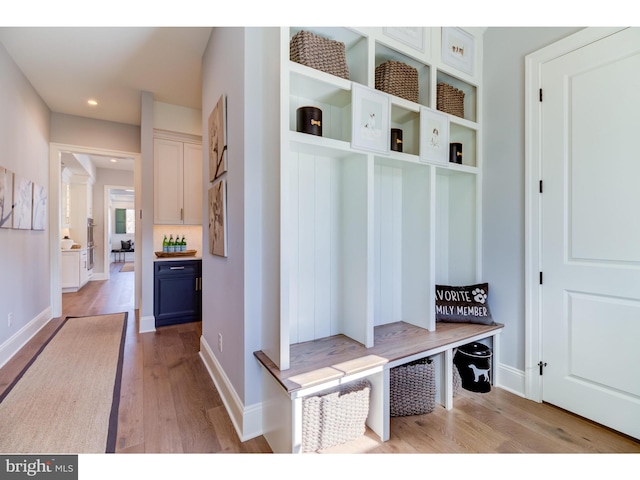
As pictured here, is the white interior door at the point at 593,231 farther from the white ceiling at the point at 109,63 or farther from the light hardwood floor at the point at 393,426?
the white ceiling at the point at 109,63

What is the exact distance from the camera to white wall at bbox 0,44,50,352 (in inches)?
102

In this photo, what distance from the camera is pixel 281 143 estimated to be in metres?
1.44

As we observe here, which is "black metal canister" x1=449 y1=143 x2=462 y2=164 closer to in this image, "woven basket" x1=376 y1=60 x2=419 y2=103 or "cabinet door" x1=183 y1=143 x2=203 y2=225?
"woven basket" x1=376 y1=60 x2=419 y2=103

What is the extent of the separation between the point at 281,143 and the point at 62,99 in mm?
3814

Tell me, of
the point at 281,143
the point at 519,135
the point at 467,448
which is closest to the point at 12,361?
the point at 281,143

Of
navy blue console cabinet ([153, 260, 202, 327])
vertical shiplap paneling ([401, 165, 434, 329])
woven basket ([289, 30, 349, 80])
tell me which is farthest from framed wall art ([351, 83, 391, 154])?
navy blue console cabinet ([153, 260, 202, 327])

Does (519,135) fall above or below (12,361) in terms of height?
above

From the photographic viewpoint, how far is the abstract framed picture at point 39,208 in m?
3.24

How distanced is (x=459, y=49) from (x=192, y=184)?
11.1 ft

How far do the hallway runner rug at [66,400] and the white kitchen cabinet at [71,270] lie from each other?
3133 millimetres

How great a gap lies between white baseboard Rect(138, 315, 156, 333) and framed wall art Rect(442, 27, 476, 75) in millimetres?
3877

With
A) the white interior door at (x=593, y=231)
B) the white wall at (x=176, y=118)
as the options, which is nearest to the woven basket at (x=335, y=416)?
the white interior door at (x=593, y=231)
